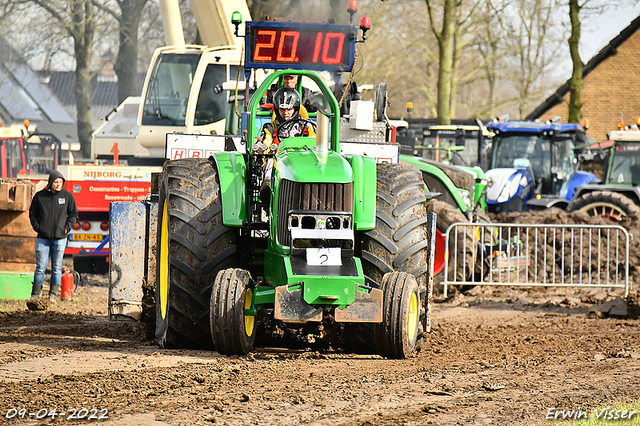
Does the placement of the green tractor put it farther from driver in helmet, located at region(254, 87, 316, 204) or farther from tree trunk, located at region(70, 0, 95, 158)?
tree trunk, located at region(70, 0, 95, 158)

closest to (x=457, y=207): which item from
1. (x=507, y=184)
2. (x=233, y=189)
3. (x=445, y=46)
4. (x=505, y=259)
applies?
(x=505, y=259)

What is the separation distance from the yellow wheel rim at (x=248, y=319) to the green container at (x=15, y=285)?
Result: 6.07 metres

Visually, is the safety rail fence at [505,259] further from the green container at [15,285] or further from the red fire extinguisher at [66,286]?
the green container at [15,285]

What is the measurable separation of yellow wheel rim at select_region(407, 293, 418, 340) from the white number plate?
661 mm

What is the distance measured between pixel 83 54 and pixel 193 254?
2985cm

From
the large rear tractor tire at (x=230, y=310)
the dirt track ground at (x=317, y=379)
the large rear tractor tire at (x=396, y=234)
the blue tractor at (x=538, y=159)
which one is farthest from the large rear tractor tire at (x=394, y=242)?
the blue tractor at (x=538, y=159)

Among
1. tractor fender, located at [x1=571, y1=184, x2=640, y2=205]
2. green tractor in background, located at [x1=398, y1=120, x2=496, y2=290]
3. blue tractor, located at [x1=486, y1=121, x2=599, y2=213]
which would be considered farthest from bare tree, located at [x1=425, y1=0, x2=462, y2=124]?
green tractor in background, located at [x1=398, y1=120, x2=496, y2=290]

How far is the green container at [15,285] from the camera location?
11422mm

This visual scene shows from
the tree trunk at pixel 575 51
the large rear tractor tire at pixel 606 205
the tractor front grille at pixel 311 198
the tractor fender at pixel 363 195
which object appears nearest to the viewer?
the tractor front grille at pixel 311 198

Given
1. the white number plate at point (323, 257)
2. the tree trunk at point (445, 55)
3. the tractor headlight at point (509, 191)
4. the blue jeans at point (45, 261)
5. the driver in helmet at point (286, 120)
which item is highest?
the tree trunk at point (445, 55)

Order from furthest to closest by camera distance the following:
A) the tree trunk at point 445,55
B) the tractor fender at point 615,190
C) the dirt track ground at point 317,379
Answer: the tree trunk at point 445,55 < the tractor fender at point 615,190 < the dirt track ground at point 317,379

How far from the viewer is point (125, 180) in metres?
14.3

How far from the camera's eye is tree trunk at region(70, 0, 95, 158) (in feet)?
103

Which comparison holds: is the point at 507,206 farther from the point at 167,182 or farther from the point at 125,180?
the point at 167,182
